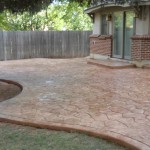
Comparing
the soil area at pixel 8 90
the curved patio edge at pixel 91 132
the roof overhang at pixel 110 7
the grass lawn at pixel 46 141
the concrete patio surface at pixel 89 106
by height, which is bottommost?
the soil area at pixel 8 90

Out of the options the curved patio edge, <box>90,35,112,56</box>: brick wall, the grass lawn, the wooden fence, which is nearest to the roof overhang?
<box>90,35,112,56</box>: brick wall

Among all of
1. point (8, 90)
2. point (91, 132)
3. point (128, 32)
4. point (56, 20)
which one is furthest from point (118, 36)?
point (56, 20)

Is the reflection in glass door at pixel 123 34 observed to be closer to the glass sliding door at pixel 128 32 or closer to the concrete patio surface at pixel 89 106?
the glass sliding door at pixel 128 32

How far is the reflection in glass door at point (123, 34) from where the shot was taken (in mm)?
12531

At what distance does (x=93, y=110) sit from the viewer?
5707mm

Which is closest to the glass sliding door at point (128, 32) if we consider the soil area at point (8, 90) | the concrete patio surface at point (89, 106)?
the concrete patio surface at point (89, 106)

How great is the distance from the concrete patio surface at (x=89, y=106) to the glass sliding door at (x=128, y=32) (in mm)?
3133

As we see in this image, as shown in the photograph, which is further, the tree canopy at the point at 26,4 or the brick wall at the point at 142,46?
the brick wall at the point at 142,46

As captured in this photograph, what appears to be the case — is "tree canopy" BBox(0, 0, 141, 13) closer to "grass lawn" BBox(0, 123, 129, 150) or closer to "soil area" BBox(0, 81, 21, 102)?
"soil area" BBox(0, 81, 21, 102)

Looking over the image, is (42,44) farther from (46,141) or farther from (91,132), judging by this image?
(46,141)

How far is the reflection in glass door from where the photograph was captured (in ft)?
41.1

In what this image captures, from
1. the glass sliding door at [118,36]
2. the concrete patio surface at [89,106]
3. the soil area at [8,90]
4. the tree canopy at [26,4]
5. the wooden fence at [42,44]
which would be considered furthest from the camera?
the wooden fence at [42,44]

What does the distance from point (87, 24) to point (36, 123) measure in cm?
2093

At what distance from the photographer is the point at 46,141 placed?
4289 millimetres
